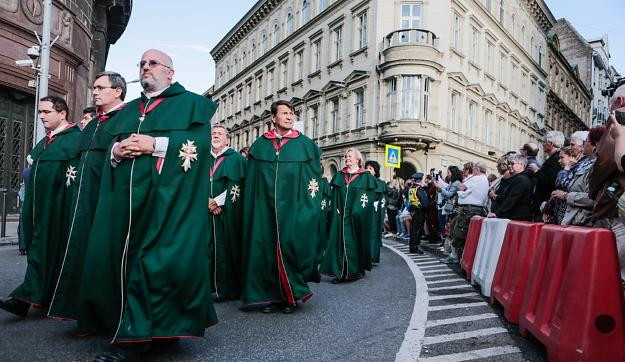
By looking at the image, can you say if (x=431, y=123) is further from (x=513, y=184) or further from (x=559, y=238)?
(x=559, y=238)

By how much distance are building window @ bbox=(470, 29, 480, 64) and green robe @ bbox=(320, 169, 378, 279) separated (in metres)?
25.3

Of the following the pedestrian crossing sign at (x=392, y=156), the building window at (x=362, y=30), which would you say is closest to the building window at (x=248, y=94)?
the building window at (x=362, y=30)

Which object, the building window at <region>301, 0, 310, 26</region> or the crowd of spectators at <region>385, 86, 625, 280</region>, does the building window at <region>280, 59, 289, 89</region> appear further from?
the crowd of spectators at <region>385, 86, 625, 280</region>

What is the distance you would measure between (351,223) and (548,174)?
112 inches

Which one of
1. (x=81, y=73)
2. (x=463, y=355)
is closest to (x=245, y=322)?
(x=463, y=355)

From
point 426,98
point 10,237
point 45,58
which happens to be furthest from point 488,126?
point 10,237

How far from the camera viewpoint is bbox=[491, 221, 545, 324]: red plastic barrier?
4820 mm

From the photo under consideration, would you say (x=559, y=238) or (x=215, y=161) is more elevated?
(x=215, y=161)

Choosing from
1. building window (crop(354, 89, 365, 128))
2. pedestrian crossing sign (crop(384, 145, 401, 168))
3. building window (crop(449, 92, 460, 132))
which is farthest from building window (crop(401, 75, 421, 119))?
pedestrian crossing sign (crop(384, 145, 401, 168))

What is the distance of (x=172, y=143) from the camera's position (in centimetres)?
376

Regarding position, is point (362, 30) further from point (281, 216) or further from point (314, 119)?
point (281, 216)

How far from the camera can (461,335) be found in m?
4.54

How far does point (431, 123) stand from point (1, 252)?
20977 millimetres

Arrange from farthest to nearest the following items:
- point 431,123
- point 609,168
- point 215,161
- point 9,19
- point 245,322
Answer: point 431,123 < point 9,19 < point 215,161 < point 245,322 < point 609,168
